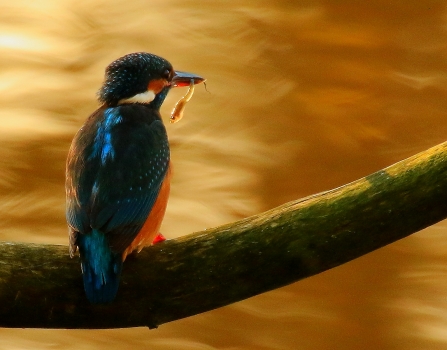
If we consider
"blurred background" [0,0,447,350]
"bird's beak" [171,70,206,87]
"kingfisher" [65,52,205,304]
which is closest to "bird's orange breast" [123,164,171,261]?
"kingfisher" [65,52,205,304]

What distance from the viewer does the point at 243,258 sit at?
172cm

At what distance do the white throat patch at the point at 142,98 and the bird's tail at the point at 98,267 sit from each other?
608 millimetres

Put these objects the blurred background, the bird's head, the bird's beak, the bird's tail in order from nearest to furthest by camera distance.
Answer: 1. the bird's tail
2. the bird's head
3. the bird's beak
4. the blurred background

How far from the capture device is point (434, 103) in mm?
3379

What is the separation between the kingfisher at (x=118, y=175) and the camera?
5.59 ft

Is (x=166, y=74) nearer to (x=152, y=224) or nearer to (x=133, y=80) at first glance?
(x=133, y=80)

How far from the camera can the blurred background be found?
313 cm

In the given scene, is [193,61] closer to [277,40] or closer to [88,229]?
[277,40]

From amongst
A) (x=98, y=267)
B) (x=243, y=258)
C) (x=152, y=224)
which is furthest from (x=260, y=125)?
(x=98, y=267)

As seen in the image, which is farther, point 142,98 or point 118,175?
point 142,98

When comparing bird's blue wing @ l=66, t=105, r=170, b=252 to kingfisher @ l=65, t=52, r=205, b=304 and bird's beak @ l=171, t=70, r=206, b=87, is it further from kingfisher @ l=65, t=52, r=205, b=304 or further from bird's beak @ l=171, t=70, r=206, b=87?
bird's beak @ l=171, t=70, r=206, b=87

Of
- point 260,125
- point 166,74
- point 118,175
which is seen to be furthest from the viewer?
point 260,125

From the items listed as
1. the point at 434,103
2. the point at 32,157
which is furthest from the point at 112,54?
the point at 434,103

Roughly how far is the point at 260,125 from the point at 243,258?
5.68 feet
